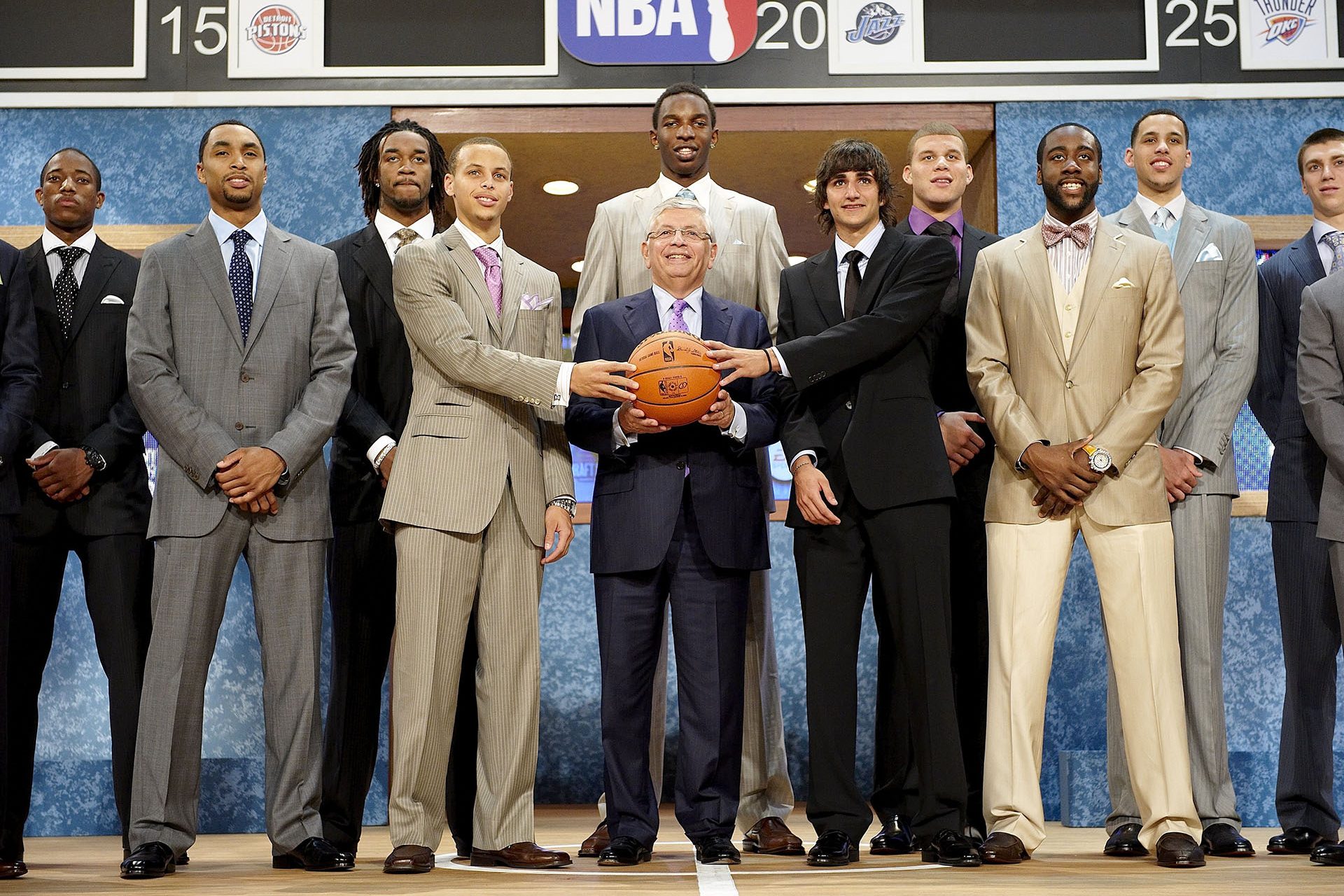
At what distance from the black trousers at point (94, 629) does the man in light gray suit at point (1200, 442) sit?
2793 millimetres

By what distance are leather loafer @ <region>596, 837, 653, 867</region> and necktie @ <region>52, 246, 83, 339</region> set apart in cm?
227

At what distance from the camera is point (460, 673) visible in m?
3.64

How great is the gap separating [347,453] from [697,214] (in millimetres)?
1262

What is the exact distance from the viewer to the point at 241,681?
5570 millimetres

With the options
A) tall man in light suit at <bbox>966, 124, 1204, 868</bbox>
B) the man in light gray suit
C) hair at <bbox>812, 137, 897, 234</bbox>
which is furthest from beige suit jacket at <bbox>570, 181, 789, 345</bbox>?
the man in light gray suit

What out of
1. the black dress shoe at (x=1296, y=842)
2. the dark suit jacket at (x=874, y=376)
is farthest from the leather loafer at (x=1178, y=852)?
the dark suit jacket at (x=874, y=376)

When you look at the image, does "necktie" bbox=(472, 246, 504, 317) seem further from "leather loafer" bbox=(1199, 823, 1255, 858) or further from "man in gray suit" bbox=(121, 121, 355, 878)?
"leather loafer" bbox=(1199, 823, 1255, 858)

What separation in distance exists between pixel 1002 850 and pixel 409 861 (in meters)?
1.53

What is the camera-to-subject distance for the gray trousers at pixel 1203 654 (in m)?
3.79

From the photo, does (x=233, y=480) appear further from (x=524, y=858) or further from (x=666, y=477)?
(x=524, y=858)

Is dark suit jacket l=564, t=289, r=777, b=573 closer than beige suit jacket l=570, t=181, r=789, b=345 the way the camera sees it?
Yes

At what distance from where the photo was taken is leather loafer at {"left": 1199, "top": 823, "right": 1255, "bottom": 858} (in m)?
3.73

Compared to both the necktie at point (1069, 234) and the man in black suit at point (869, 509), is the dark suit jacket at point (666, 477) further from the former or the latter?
the necktie at point (1069, 234)

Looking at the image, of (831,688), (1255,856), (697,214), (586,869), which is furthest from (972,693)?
(697,214)
